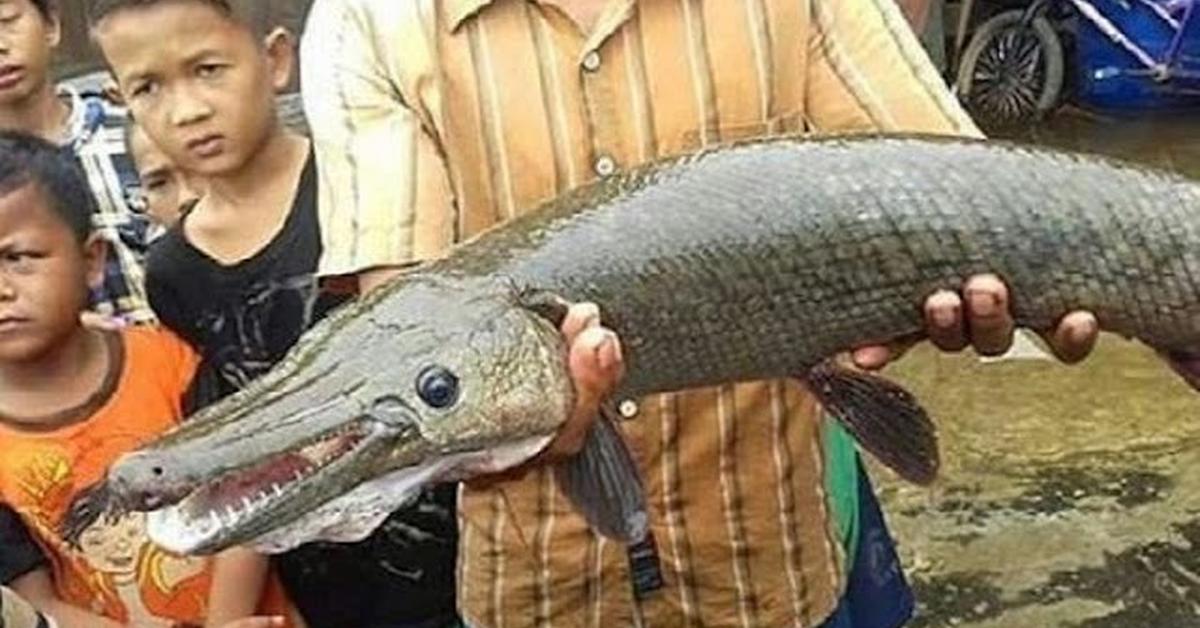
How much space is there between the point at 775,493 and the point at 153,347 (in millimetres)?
824

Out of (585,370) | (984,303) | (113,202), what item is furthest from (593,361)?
(113,202)

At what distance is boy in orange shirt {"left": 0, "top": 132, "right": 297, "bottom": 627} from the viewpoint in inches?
107

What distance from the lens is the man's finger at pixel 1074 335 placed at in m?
2.24

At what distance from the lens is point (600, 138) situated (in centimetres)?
240

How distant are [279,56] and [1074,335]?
50.4 inches

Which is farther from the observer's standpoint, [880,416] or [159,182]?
[159,182]

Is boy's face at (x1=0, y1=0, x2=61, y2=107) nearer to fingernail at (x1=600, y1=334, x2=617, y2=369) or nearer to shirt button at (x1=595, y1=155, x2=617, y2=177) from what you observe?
shirt button at (x1=595, y1=155, x2=617, y2=177)

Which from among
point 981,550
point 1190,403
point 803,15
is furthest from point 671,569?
point 1190,403

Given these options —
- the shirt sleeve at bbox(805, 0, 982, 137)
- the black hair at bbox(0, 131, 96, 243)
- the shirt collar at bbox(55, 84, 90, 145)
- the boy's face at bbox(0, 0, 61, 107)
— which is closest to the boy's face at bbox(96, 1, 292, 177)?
the black hair at bbox(0, 131, 96, 243)

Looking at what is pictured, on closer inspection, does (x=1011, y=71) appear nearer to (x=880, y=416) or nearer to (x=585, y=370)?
(x=880, y=416)

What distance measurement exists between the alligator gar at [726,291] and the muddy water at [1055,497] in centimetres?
222

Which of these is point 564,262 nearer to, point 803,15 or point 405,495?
point 405,495

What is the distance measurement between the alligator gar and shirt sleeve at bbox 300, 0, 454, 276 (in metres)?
0.20

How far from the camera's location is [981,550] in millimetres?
4762
